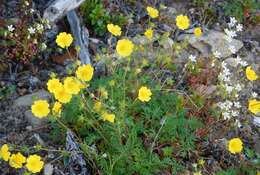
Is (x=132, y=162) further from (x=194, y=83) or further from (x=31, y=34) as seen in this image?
(x=31, y=34)

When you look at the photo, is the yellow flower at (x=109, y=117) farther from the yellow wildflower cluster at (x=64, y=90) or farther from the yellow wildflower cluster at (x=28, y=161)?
the yellow wildflower cluster at (x=28, y=161)

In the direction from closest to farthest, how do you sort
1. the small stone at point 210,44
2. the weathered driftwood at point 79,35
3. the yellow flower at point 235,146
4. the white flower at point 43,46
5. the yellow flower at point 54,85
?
1. the yellow flower at point 54,85
2. the yellow flower at point 235,146
3. the white flower at point 43,46
4. the weathered driftwood at point 79,35
5. the small stone at point 210,44

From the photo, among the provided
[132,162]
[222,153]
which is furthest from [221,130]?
[132,162]

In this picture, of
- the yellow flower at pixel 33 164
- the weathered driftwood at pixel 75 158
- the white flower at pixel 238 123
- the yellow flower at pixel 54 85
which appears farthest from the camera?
the white flower at pixel 238 123

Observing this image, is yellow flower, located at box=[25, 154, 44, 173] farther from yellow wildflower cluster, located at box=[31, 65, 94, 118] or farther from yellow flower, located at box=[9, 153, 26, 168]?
yellow wildflower cluster, located at box=[31, 65, 94, 118]

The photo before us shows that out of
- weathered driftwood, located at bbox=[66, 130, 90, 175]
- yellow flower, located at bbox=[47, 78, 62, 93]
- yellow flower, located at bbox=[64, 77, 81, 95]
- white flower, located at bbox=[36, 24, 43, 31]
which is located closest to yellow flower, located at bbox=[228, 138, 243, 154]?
weathered driftwood, located at bbox=[66, 130, 90, 175]

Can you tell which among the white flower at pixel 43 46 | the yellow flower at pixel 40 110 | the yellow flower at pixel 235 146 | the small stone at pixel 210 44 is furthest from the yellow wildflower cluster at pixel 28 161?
the small stone at pixel 210 44

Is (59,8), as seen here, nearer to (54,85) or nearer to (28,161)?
(54,85)
